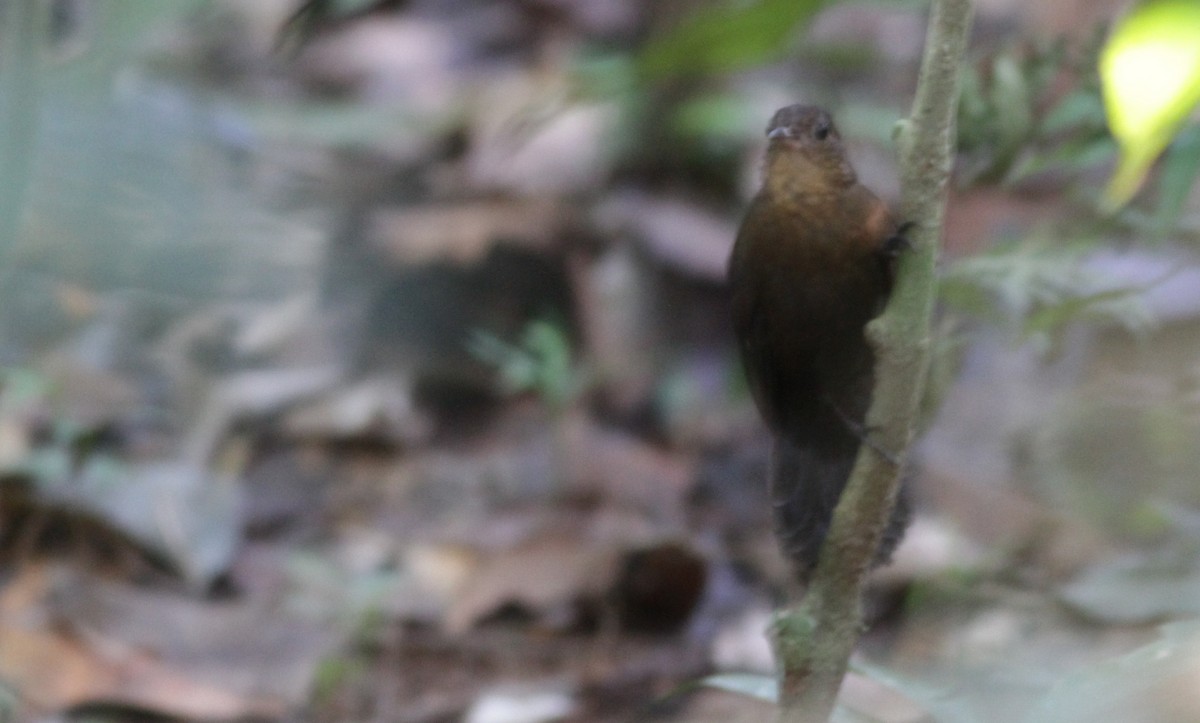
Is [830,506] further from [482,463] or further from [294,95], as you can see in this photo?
[294,95]

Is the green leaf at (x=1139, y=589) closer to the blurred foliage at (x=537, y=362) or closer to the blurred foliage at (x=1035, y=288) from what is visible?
the blurred foliage at (x=1035, y=288)

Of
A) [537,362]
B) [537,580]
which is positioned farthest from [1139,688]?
[537,362]

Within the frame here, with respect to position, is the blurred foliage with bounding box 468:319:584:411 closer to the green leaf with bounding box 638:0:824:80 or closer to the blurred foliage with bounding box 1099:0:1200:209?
the green leaf with bounding box 638:0:824:80

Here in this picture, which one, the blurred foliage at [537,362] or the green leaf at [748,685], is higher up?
the blurred foliage at [537,362]

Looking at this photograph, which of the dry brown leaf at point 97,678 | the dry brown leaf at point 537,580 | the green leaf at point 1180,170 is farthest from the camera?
the dry brown leaf at point 537,580

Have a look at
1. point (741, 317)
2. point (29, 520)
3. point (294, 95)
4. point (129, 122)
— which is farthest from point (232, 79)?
point (741, 317)

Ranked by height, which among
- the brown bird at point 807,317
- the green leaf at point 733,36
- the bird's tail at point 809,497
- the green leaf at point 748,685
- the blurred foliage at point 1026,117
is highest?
the green leaf at point 733,36

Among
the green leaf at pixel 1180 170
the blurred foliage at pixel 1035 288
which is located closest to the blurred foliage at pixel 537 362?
the blurred foliage at pixel 1035 288
